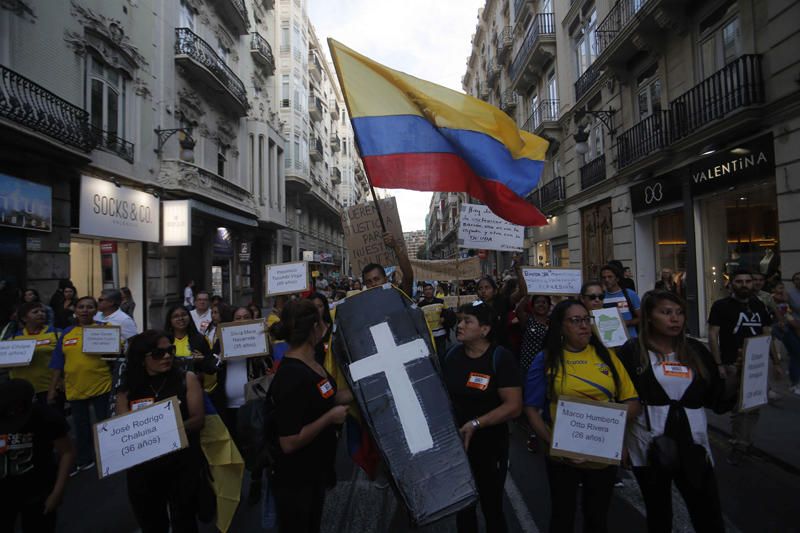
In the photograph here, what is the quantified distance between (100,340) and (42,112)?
7.80m

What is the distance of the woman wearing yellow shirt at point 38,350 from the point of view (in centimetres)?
Result: 473

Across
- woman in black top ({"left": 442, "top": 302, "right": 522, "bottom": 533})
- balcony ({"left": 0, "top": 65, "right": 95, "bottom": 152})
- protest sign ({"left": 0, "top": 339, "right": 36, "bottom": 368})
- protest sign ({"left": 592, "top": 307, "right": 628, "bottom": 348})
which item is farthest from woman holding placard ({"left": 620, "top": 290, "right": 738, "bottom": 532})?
balcony ({"left": 0, "top": 65, "right": 95, "bottom": 152})

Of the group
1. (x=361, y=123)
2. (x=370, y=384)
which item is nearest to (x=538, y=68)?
(x=361, y=123)

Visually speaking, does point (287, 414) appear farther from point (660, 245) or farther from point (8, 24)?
point (660, 245)

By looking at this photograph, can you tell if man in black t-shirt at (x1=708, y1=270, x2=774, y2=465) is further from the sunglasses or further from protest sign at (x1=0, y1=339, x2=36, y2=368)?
protest sign at (x1=0, y1=339, x2=36, y2=368)

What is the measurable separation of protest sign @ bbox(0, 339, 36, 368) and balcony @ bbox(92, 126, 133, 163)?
27.5 ft

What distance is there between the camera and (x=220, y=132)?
19.0 metres

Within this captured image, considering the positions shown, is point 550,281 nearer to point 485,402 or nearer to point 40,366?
point 485,402

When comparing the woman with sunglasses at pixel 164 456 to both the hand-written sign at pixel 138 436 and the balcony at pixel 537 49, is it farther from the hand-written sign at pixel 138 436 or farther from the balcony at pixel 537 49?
the balcony at pixel 537 49

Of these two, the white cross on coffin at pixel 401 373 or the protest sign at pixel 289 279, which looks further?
the protest sign at pixel 289 279

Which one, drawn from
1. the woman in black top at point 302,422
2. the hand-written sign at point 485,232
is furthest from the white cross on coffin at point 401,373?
the hand-written sign at point 485,232

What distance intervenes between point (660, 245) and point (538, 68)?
39.4 feet

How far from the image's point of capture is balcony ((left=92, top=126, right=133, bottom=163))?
11.6 meters

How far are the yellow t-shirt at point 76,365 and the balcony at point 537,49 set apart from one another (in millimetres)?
20706
